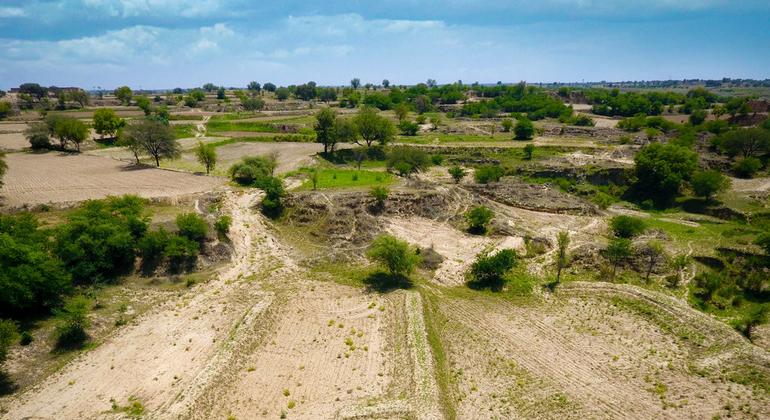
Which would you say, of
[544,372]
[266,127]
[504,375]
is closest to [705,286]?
[544,372]

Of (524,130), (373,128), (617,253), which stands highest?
(373,128)

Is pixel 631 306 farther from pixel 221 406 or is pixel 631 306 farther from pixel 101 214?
pixel 101 214

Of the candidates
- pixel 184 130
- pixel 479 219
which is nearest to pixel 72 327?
pixel 479 219

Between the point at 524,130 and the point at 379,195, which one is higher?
the point at 524,130

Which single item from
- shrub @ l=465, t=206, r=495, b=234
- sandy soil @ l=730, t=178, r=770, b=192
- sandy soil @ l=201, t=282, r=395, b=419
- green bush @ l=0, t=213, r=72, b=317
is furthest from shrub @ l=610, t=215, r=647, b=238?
green bush @ l=0, t=213, r=72, b=317

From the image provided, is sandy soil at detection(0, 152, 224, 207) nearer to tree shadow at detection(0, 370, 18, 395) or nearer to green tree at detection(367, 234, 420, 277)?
tree shadow at detection(0, 370, 18, 395)

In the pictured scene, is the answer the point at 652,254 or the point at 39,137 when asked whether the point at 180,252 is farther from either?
the point at 39,137
